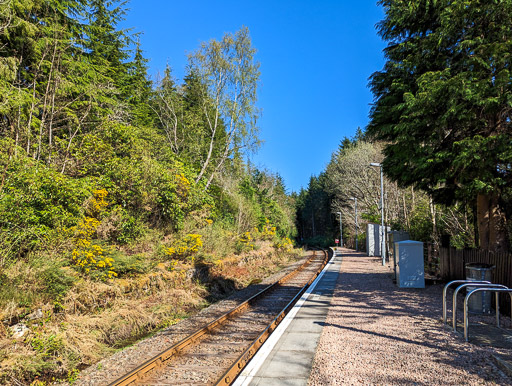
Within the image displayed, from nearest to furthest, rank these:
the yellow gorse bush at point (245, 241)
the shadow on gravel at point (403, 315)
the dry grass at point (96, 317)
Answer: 1. the shadow on gravel at point (403, 315)
2. the dry grass at point (96, 317)
3. the yellow gorse bush at point (245, 241)

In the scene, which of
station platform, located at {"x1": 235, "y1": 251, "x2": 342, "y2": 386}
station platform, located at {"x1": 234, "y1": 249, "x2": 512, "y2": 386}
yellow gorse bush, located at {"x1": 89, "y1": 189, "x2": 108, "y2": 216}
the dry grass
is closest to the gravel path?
station platform, located at {"x1": 234, "y1": 249, "x2": 512, "y2": 386}

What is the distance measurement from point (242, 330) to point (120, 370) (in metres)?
3.41

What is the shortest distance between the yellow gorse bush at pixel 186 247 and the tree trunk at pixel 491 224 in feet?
36.4

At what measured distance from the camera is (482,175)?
920 centimetres

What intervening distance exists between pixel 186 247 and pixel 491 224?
11.8 meters

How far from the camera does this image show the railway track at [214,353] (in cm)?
563

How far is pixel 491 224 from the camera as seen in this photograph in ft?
35.5

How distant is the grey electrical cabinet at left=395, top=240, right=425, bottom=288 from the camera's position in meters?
12.3

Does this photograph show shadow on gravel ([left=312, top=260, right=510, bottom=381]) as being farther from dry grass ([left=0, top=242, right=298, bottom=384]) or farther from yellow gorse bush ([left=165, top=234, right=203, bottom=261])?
yellow gorse bush ([left=165, top=234, right=203, bottom=261])

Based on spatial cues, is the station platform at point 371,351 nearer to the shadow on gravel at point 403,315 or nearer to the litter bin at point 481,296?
the shadow on gravel at point 403,315

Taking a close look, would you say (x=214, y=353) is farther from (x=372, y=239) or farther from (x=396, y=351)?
(x=372, y=239)

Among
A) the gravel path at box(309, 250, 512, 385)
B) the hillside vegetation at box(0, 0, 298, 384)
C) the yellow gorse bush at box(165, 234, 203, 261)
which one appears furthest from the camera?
the yellow gorse bush at box(165, 234, 203, 261)

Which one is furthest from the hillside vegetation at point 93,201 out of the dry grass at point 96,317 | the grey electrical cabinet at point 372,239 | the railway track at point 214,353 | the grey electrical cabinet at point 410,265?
the grey electrical cabinet at point 372,239

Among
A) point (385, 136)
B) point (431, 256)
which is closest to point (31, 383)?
point (385, 136)
